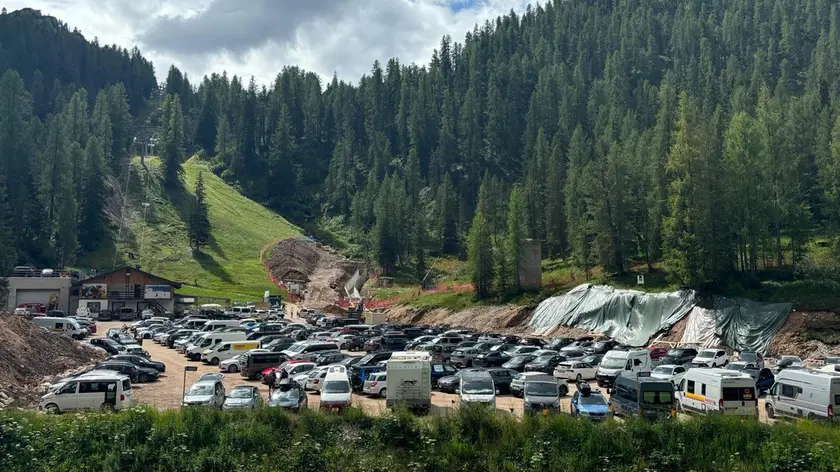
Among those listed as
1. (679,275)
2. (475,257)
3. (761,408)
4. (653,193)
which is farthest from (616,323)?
(761,408)

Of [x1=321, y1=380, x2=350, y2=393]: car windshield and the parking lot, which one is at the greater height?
[x1=321, y1=380, x2=350, y2=393]: car windshield

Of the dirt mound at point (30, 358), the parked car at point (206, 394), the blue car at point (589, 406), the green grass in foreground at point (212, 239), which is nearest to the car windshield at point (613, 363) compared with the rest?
the blue car at point (589, 406)

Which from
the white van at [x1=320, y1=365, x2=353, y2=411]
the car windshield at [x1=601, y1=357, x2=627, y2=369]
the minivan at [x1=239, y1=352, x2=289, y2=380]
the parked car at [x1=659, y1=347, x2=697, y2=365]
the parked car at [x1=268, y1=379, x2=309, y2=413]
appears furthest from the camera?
the parked car at [x1=659, y1=347, x2=697, y2=365]

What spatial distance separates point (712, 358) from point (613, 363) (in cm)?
771

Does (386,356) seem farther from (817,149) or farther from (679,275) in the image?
(817,149)

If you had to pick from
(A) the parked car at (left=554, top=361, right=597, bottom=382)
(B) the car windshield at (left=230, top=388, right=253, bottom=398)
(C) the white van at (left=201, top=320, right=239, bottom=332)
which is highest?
(C) the white van at (left=201, top=320, right=239, bottom=332)

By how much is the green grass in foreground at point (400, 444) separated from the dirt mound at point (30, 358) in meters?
7.57

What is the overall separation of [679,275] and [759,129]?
19329 millimetres

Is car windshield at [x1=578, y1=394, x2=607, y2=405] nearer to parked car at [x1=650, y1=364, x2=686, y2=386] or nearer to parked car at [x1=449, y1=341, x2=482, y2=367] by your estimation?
parked car at [x1=650, y1=364, x2=686, y2=386]

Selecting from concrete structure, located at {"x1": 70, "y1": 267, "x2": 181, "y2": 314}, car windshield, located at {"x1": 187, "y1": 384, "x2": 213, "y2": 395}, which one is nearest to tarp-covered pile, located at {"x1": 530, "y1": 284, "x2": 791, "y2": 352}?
car windshield, located at {"x1": 187, "y1": 384, "x2": 213, "y2": 395}

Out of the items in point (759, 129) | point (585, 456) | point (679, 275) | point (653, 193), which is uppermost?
point (759, 129)

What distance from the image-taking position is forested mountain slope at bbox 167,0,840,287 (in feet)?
187

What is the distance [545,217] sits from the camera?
99.0 m

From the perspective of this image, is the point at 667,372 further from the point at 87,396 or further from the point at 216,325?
the point at 216,325
